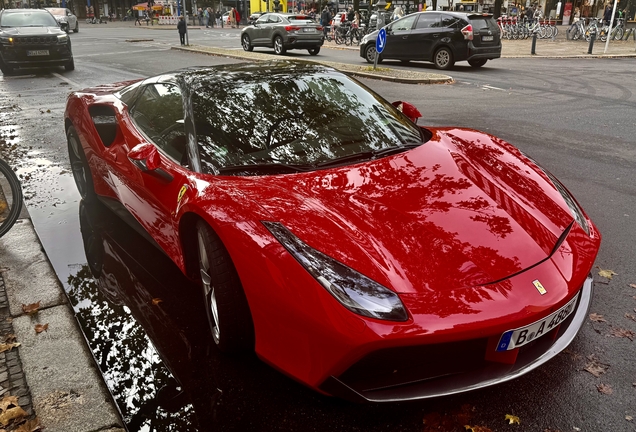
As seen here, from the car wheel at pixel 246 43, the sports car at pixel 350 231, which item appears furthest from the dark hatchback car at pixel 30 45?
the sports car at pixel 350 231

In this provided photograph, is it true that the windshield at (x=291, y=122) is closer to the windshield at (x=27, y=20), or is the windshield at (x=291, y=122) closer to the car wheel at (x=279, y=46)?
the windshield at (x=27, y=20)

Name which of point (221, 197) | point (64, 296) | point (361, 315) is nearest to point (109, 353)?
point (64, 296)

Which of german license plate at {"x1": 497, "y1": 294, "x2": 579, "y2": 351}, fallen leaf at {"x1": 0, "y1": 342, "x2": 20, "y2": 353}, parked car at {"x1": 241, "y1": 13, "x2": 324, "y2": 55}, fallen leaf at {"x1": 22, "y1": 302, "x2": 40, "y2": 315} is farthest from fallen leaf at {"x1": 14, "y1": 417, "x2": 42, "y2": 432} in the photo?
parked car at {"x1": 241, "y1": 13, "x2": 324, "y2": 55}

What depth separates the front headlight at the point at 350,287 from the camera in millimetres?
1974

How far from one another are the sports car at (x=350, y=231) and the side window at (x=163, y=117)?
0.05 feet

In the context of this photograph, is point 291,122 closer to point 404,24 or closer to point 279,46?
point 404,24

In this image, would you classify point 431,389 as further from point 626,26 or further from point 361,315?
point 626,26

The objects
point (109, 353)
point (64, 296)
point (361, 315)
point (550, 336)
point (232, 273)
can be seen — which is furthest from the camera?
point (64, 296)

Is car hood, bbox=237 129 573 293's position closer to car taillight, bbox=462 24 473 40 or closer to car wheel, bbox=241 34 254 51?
car taillight, bbox=462 24 473 40

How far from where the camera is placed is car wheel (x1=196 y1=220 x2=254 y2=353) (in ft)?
7.97

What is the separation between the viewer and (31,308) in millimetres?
3234

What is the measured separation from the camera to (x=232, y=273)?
2.44 m

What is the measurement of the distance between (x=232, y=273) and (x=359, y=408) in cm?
83

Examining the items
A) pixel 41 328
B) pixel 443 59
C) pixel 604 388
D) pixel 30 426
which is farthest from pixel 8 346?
pixel 443 59
